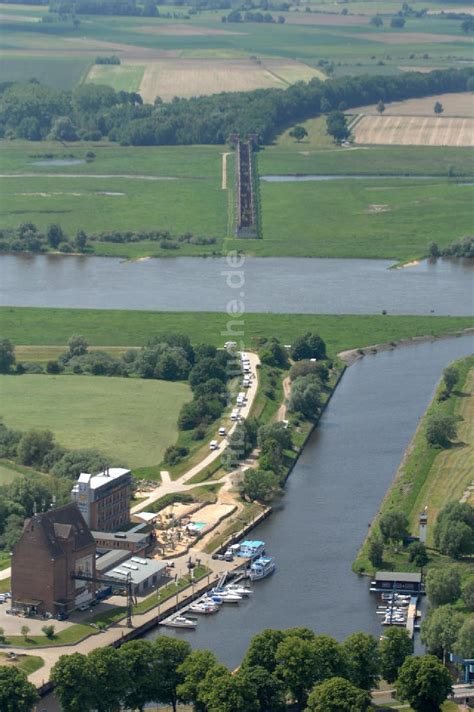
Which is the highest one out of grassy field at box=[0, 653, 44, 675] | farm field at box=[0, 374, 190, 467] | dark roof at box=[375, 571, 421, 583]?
farm field at box=[0, 374, 190, 467]

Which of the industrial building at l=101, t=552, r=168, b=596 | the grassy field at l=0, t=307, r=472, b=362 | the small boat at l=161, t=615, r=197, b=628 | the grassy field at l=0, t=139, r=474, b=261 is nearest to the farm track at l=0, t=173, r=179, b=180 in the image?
the grassy field at l=0, t=139, r=474, b=261

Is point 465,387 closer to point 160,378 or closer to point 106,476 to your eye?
point 160,378

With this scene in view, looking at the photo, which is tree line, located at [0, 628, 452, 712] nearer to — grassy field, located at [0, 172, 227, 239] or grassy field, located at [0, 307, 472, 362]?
grassy field, located at [0, 307, 472, 362]

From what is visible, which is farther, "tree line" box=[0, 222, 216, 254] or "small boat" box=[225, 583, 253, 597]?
"tree line" box=[0, 222, 216, 254]

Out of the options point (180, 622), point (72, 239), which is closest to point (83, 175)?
point (72, 239)

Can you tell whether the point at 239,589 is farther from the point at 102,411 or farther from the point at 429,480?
the point at 102,411

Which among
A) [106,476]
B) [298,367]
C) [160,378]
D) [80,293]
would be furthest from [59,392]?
[80,293]

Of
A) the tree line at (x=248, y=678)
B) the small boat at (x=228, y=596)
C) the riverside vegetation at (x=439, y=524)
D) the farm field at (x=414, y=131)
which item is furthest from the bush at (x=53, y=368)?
the farm field at (x=414, y=131)
